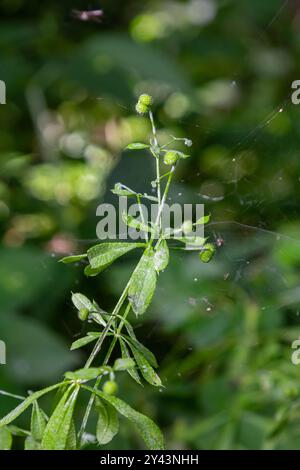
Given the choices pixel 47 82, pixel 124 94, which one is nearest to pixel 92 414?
pixel 124 94

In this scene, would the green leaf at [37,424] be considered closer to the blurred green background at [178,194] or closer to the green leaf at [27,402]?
the green leaf at [27,402]

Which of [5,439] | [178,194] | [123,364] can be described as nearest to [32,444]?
[5,439]

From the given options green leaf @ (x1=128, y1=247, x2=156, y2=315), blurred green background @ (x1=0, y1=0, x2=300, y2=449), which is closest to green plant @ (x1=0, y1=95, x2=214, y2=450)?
green leaf @ (x1=128, y1=247, x2=156, y2=315)

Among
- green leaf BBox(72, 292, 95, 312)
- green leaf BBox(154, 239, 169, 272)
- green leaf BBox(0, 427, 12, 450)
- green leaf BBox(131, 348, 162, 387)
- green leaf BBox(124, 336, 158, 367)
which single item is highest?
green leaf BBox(154, 239, 169, 272)

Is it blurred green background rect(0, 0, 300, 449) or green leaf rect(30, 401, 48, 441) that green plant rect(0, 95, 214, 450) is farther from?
blurred green background rect(0, 0, 300, 449)

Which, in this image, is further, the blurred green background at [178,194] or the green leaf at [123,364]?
the blurred green background at [178,194]

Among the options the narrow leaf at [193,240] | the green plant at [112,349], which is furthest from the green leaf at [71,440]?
the narrow leaf at [193,240]

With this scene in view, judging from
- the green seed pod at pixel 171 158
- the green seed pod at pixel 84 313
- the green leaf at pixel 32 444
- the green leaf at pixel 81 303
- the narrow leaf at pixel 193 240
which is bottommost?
the green leaf at pixel 32 444
